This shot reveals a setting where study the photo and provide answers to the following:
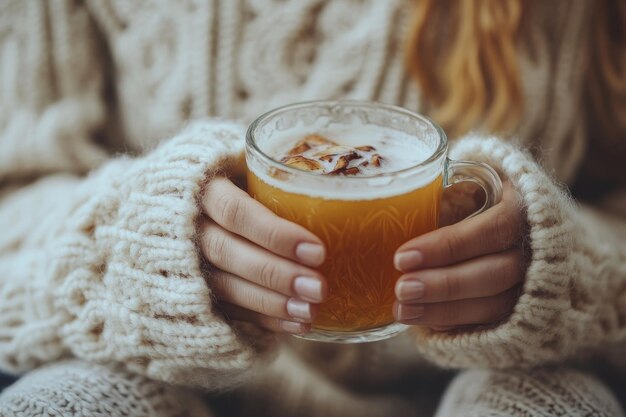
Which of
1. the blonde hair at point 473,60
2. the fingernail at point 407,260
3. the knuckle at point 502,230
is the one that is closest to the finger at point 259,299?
the fingernail at point 407,260

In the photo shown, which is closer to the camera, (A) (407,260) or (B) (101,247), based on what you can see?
(A) (407,260)

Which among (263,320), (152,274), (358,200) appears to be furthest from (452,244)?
(152,274)

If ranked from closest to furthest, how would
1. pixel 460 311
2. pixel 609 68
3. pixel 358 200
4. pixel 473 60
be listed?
pixel 358 200 < pixel 460 311 < pixel 473 60 < pixel 609 68

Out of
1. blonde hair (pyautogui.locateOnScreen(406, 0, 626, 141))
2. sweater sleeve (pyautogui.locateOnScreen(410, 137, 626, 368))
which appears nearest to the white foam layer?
sweater sleeve (pyautogui.locateOnScreen(410, 137, 626, 368))

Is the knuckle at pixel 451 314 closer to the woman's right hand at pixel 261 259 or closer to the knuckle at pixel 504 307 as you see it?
the knuckle at pixel 504 307

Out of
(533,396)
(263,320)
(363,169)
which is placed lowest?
(533,396)

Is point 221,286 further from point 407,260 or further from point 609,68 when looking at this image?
point 609,68
